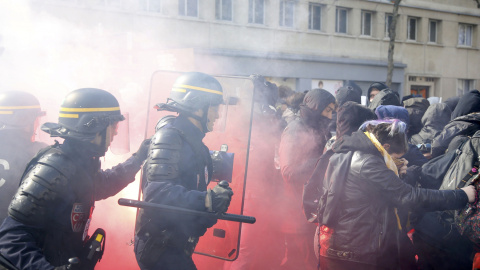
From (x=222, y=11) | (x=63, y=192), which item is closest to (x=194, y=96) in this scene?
(x=63, y=192)

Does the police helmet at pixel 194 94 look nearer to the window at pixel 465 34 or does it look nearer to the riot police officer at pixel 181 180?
the riot police officer at pixel 181 180

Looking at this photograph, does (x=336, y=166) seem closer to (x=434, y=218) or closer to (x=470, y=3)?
(x=434, y=218)

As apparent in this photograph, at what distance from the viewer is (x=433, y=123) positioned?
4766 millimetres

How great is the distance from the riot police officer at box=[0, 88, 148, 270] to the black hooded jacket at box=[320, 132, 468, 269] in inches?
55.8

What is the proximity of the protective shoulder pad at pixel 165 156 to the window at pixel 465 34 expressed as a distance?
23.4 meters

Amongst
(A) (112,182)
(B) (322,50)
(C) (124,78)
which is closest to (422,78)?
(B) (322,50)

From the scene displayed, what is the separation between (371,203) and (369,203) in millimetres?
12

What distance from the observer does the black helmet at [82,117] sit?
2252mm

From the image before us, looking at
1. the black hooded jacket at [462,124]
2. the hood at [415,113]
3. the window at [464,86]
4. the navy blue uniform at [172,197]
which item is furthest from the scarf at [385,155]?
the window at [464,86]

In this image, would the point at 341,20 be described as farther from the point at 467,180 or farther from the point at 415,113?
the point at 467,180

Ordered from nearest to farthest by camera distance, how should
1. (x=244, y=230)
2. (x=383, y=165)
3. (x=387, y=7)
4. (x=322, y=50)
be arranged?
1. (x=383, y=165)
2. (x=244, y=230)
3. (x=322, y=50)
4. (x=387, y=7)

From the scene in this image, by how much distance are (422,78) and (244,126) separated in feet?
65.4

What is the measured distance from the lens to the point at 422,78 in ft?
69.6

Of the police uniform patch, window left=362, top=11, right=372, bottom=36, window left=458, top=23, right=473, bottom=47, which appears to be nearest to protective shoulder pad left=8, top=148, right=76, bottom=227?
the police uniform patch
